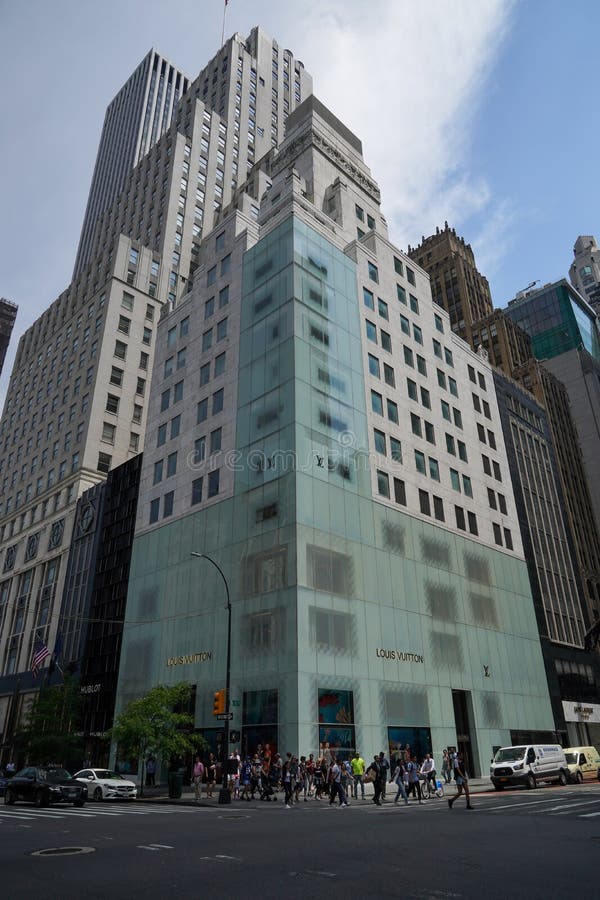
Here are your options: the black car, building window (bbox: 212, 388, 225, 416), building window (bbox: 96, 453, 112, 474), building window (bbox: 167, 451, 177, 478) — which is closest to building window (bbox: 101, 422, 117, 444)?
building window (bbox: 96, 453, 112, 474)

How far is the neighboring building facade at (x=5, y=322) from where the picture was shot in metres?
192

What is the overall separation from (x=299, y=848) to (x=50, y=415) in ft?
253

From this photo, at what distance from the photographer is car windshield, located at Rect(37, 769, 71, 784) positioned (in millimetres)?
24688

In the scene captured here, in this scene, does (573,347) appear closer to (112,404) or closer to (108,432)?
(112,404)

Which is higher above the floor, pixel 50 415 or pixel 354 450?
Answer: pixel 50 415

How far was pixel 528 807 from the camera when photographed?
1950 centimetres

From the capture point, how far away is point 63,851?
Answer: 457 inches

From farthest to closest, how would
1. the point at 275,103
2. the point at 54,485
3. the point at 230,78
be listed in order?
the point at 275,103 < the point at 230,78 < the point at 54,485

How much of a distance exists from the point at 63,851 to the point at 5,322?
8184 inches

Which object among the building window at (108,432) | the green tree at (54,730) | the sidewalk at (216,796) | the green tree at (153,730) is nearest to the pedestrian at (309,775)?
the sidewalk at (216,796)

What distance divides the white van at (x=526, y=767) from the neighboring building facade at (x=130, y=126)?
114m

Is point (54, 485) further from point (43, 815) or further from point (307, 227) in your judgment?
point (43, 815)

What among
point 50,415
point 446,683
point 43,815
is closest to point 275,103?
point 50,415

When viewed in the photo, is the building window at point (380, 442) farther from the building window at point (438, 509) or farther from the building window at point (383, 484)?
the building window at point (438, 509)
